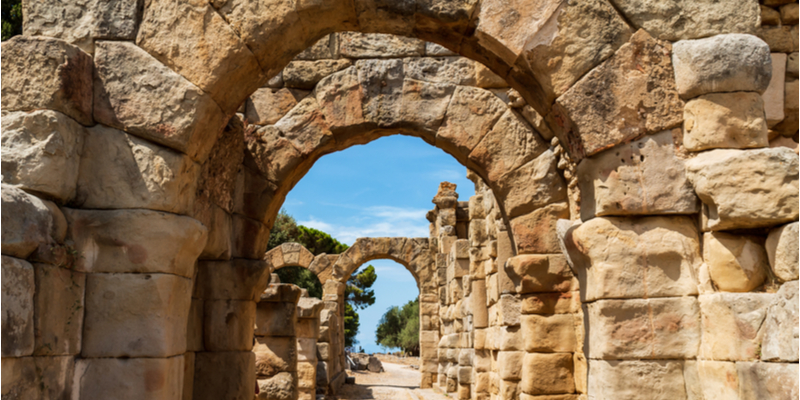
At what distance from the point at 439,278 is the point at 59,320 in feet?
43.0

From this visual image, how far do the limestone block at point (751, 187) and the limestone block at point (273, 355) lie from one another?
239 inches

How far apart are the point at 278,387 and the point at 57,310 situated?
16.8ft

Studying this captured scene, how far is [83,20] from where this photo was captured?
3.28 metres

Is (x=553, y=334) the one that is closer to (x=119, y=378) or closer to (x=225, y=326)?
(x=225, y=326)

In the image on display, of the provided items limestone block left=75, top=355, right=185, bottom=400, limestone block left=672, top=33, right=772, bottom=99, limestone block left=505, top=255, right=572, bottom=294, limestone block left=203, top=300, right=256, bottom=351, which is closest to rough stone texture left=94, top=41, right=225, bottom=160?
limestone block left=75, top=355, right=185, bottom=400

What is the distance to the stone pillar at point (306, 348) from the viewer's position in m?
10.3

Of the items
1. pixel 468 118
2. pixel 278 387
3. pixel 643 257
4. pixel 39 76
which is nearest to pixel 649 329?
pixel 643 257

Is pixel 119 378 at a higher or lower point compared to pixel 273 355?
higher

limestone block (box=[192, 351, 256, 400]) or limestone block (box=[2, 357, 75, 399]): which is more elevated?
limestone block (box=[2, 357, 75, 399])

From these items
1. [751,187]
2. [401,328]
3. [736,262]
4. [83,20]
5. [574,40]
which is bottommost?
[401,328]

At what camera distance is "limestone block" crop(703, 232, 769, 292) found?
272cm

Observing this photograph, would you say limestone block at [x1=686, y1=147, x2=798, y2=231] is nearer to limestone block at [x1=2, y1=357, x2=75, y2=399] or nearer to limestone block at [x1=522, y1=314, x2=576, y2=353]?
limestone block at [x1=522, y1=314, x2=576, y2=353]

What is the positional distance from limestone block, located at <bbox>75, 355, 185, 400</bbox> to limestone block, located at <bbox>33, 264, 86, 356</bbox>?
0.38 ft

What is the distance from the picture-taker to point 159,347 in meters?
3.03
